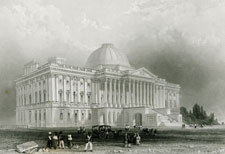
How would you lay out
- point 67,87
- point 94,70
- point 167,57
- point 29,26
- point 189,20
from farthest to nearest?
point 94,70 < point 67,87 < point 167,57 < point 189,20 < point 29,26

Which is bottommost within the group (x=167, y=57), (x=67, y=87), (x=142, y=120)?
(x=142, y=120)

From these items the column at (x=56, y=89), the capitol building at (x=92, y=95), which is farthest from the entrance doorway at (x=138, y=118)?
the column at (x=56, y=89)

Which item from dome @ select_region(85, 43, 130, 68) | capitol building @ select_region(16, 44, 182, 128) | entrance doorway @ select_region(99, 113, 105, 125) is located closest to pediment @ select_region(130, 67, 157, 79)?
capitol building @ select_region(16, 44, 182, 128)

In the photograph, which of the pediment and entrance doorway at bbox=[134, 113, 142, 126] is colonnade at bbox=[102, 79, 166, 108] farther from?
entrance doorway at bbox=[134, 113, 142, 126]

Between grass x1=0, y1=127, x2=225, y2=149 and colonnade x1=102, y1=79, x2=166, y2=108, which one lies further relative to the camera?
→ colonnade x1=102, y1=79, x2=166, y2=108

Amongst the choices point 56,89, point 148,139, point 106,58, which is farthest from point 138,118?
point 148,139

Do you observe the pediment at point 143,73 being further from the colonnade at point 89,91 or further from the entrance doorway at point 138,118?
the entrance doorway at point 138,118

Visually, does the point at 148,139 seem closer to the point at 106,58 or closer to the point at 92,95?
the point at 92,95

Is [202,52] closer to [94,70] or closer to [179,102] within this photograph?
[94,70]

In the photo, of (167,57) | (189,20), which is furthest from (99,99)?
(189,20)
